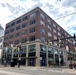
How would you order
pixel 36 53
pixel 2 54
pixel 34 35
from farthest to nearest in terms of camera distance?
pixel 2 54 < pixel 34 35 < pixel 36 53

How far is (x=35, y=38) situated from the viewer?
46.7 meters

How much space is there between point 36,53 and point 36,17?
15054 millimetres

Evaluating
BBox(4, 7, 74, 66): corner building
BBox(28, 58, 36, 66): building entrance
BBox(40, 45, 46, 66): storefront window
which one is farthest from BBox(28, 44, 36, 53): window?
BBox(28, 58, 36, 66): building entrance

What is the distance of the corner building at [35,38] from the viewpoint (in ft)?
150

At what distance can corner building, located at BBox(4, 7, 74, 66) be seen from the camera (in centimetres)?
4584

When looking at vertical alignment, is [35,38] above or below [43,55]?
above

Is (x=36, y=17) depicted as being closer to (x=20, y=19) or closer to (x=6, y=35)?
(x=20, y=19)

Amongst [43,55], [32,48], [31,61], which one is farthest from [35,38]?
[31,61]

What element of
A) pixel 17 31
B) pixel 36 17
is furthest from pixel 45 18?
pixel 17 31

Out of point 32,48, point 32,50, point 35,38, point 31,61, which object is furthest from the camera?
point 32,48

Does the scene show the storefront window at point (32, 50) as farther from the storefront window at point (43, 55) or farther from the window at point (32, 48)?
the storefront window at point (43, 55)

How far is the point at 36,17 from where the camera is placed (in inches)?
1917

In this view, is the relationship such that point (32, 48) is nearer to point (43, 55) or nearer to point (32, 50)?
point (32, 50)

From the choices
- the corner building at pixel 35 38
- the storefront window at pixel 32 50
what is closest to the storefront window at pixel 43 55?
the corner building at pixel 35 38
